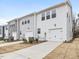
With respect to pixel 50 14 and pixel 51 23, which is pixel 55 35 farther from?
pixel 50 14

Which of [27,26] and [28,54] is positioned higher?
[27,26]

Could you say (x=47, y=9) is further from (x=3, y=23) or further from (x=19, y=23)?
(x=3, y=23)

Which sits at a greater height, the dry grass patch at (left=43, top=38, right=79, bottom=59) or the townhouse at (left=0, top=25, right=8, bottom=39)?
the townhouse at (left=0, top=25, right=8, bottom=39)

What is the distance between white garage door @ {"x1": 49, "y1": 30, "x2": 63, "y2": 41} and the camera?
2084 cm

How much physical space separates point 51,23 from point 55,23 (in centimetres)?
103

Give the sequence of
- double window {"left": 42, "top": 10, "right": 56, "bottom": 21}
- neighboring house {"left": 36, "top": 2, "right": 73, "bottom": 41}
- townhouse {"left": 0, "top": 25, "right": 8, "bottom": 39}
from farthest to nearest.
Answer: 1. townhouse {"left": 0, "top": 25, "right": 8, "bottom": 39}
2. double window {"left": 42, "top": 10, "right": 56, "bottom": 21}
3. neighboring house {"left": 36, "top": 2, "right": 73, "bottom": 41}

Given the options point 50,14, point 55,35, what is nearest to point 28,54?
point 55,35

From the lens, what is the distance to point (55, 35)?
2170cm

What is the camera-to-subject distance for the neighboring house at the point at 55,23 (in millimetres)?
20183

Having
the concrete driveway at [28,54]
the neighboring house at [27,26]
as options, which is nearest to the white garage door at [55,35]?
the neighboring house at [27,26]

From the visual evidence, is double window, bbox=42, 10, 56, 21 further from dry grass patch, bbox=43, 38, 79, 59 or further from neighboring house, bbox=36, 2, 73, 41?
dry grass patch, bbox=43, 38, 79, 59

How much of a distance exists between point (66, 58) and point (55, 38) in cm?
1333

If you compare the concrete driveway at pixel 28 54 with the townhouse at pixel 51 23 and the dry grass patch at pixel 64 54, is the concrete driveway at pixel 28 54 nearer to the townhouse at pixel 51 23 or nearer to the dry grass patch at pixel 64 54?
the dry grass patch at pixel 64 54

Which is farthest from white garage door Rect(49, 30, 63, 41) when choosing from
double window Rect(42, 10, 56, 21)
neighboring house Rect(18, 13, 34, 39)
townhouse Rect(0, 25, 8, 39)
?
townhouse Rect(0, 25, 8, 39)
